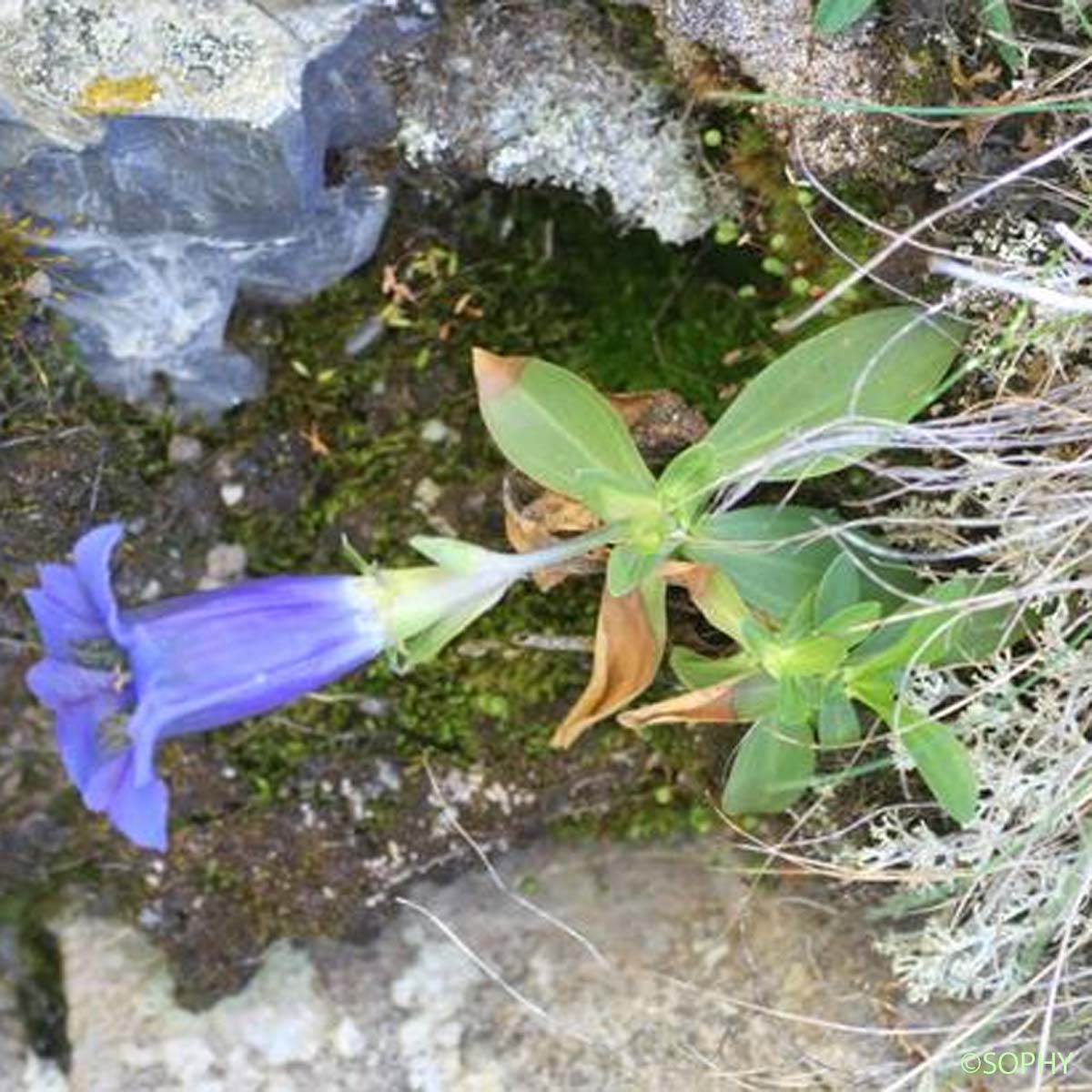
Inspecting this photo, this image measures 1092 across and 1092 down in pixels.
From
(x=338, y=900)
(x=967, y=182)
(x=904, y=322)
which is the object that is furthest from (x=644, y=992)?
(x=967, y=182)

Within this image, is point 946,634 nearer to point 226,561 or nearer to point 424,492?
point 424,492

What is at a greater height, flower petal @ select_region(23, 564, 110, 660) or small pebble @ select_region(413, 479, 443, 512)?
flower petal @ select_region(23, 564, 110, 660)

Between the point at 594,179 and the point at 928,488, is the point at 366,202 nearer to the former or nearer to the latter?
the point at 594,179

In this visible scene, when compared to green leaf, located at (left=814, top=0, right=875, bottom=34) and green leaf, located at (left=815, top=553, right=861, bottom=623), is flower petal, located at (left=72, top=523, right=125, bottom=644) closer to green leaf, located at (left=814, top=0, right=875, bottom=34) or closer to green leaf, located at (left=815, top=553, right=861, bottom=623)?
green leaf, located at (left=815, top=553, right=861, bottom=623)

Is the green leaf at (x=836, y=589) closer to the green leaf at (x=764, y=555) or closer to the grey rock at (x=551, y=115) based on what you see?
the green leaf at (x=764, y=555)

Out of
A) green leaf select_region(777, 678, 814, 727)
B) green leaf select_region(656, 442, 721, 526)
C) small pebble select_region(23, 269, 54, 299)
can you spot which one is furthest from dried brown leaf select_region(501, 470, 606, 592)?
small pebble select_region(23, 269, 54, 299)

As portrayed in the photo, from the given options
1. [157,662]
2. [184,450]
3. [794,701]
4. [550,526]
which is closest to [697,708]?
[794,701]

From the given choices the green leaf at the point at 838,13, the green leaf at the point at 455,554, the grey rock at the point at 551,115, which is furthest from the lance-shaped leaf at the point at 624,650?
the green leaf at the point at 838,13
